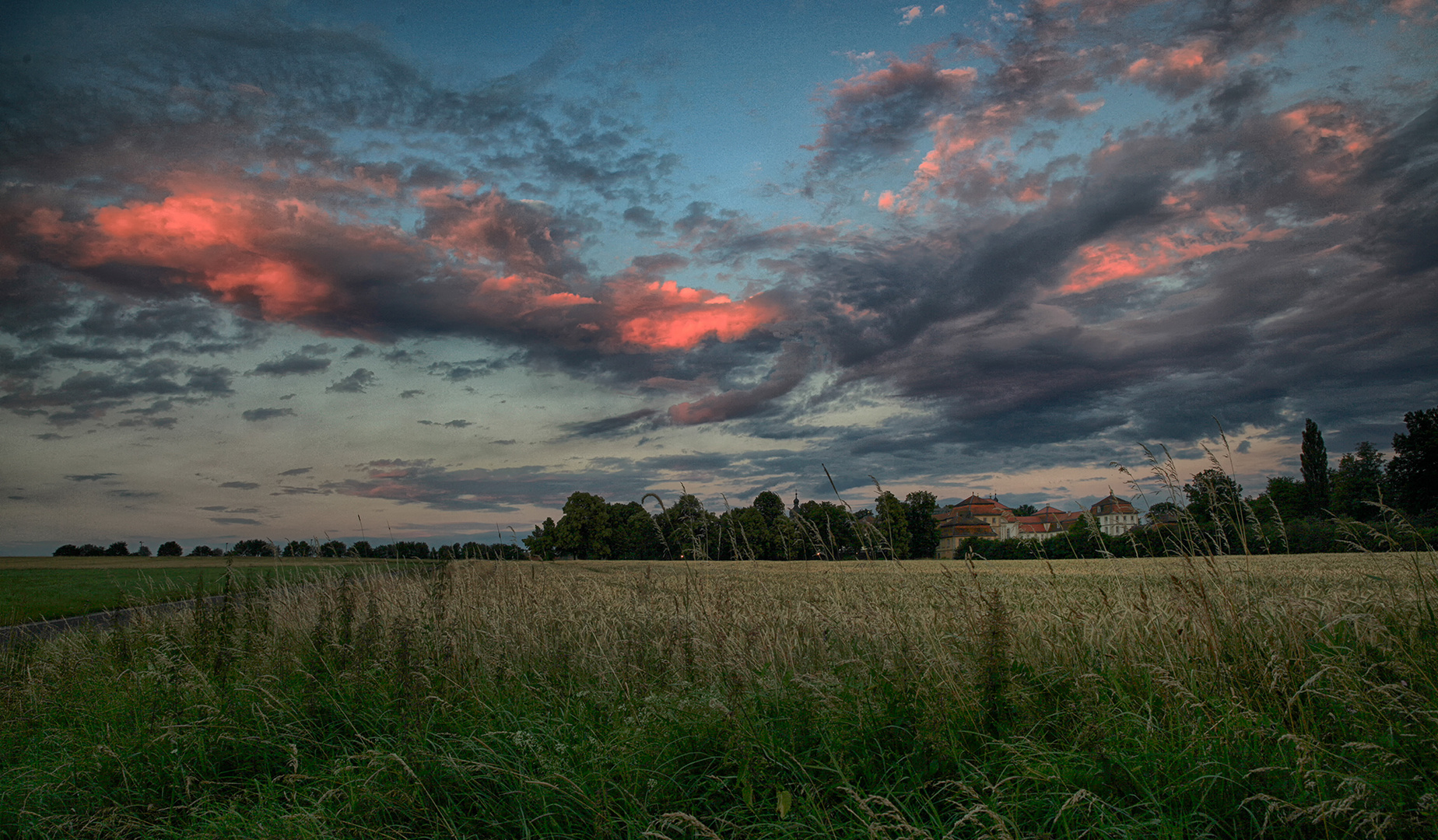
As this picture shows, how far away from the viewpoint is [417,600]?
30.6 feet

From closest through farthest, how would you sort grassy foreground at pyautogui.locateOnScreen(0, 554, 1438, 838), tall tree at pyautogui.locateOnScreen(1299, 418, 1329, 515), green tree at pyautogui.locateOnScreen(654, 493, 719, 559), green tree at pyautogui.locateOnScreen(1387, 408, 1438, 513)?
1. grassy foreground at pyautogui.locateOnScreen(0, 554, 1438, 838)
2. green tree at pyautogui.locateOnScreen(654, 493, 719, 559)
3. green tree at pyautogui.locateOnScreen(1387, 408, 1438, 513)
4. tall tree at pyautogui.locateOnScreen(1299, 418, 1329, 515)

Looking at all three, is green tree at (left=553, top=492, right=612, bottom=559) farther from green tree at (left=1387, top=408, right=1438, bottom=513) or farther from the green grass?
green tree at (left=1387, top=408, right=1438, bottom=513)

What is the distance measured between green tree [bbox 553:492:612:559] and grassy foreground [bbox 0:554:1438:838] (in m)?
64.4

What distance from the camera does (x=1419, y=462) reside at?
44094 mm

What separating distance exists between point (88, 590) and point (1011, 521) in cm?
9664

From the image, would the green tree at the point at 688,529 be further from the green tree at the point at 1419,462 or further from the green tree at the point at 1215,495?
the green tree at the point at 1419,462

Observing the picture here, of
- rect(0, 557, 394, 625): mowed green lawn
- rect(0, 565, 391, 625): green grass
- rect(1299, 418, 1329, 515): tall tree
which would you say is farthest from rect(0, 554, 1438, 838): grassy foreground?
rect(1299, 418, 1329, 515): tall tree

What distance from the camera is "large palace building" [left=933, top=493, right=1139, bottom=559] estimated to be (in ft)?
21.3

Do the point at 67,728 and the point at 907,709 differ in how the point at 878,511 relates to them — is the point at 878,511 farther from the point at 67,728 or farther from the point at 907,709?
the point at 67,728

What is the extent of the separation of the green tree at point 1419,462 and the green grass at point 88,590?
194 feet

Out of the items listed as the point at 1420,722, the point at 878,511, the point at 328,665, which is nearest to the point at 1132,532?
the point at 878,511

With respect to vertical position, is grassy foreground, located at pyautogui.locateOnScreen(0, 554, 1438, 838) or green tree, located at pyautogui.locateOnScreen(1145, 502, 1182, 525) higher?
green tree, located at pyautogui.locateOnScreen(1145, 502, 1182, 525)

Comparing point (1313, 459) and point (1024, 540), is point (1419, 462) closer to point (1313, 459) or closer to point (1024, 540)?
point (1313, 459)

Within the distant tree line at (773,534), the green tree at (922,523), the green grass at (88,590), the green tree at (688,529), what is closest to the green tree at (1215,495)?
the distant tree line at (773,534)
